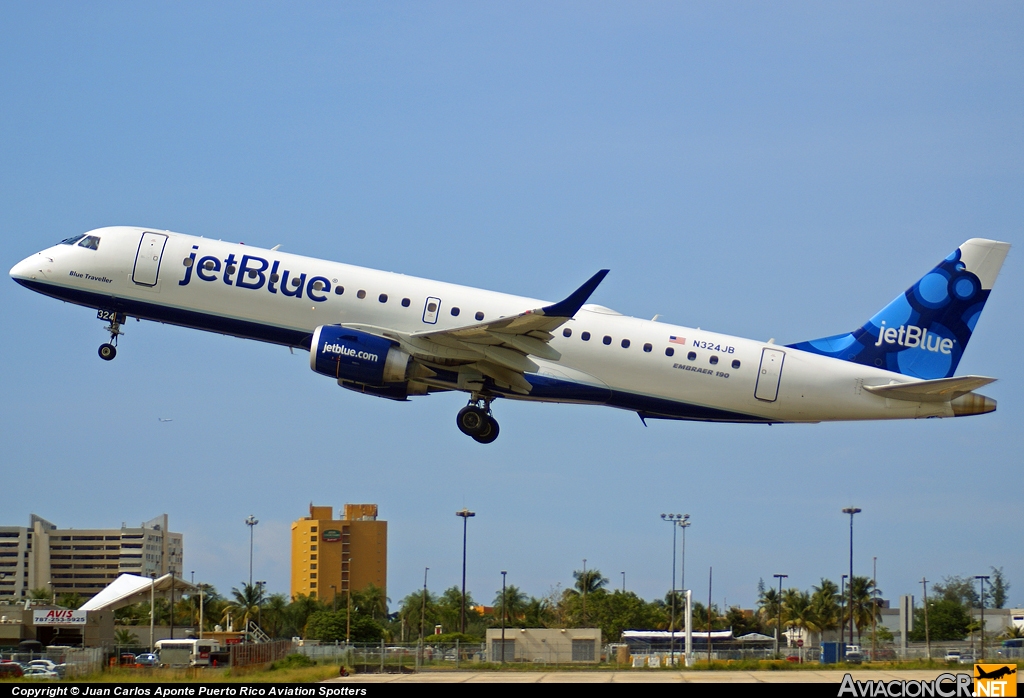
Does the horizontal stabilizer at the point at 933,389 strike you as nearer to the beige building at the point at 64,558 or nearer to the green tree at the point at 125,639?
the green tree at the point at 125,639

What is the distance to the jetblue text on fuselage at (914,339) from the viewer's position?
133ft

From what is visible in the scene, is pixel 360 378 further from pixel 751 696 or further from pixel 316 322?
pixel 751 696

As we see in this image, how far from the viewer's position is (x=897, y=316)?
41.0 metres

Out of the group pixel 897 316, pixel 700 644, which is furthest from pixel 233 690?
pixel 700 644

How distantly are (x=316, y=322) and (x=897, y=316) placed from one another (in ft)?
66.5

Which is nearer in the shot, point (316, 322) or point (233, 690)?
point (233, 690)

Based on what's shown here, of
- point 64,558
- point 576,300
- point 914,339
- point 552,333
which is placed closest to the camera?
point 576,300

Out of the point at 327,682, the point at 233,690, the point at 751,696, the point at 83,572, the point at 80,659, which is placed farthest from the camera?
the point at 83,572

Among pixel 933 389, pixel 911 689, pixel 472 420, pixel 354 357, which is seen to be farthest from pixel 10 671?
pixel 933 389

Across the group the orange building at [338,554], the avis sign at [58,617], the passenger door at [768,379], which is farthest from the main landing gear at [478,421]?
the orange building at [338,554]

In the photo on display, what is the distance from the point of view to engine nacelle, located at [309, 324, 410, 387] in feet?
121

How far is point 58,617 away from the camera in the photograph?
56.5 m

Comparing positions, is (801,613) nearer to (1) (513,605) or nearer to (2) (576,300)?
(1) (513,605)

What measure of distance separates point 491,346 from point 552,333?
214 cm
